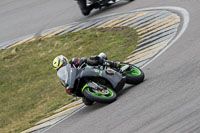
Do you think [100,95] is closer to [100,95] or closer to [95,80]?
[100,95]

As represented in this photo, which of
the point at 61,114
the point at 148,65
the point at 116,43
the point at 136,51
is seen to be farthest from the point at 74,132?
the point at 116,43

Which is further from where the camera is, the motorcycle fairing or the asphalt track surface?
the motorcycle fairing

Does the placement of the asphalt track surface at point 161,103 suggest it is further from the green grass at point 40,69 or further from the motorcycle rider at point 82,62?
the green grass at point 40,69

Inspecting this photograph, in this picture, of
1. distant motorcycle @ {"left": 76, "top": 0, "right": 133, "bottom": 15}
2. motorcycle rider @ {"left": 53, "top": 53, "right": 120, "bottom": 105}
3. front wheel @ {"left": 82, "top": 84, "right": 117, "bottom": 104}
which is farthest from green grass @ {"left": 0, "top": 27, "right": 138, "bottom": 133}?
front wheel @ {"left": 82, "top": 84, "right": 117, "bottom": 104}

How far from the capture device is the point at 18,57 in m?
15.5

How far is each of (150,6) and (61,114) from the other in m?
6.69

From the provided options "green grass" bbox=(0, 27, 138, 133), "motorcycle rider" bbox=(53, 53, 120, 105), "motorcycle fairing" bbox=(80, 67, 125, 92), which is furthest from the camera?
"green grass" bbox=(0, 27, 138, 133)

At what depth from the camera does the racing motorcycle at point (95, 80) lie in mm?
8859

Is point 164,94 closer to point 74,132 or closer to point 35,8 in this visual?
point 74,132

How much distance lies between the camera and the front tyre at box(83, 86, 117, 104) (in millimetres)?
8625

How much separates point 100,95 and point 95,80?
45cm

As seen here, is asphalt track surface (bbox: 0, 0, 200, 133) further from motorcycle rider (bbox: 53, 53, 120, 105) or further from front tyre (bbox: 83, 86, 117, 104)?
motorcycle rider (bbox: 53, 53, 120, 105)

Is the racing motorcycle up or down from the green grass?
up

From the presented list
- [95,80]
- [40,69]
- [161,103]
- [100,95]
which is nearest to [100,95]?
[100,95]
